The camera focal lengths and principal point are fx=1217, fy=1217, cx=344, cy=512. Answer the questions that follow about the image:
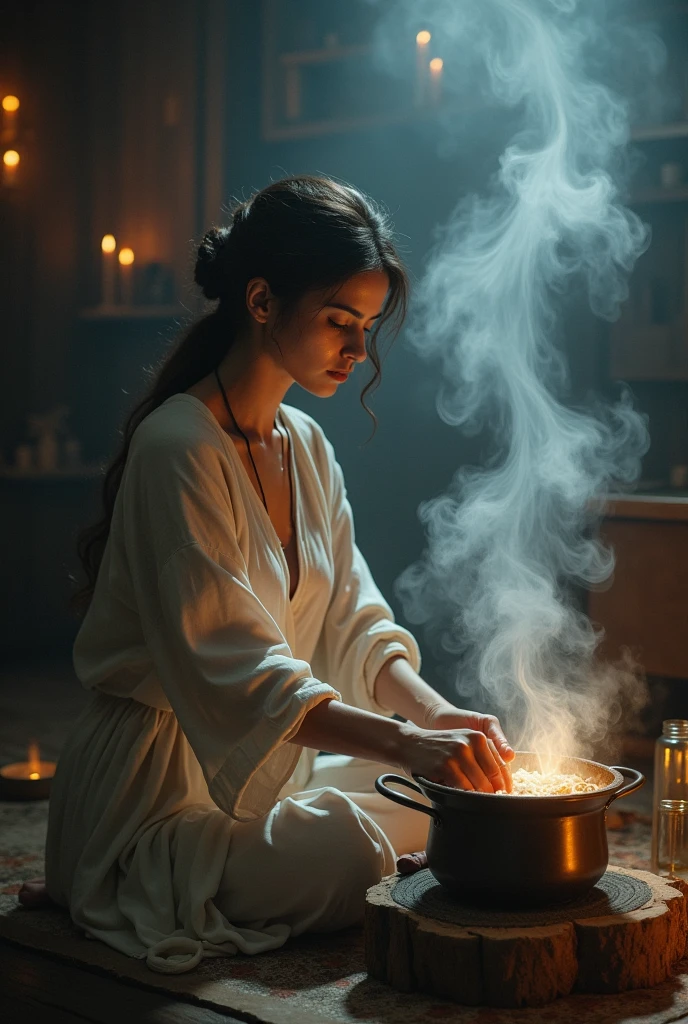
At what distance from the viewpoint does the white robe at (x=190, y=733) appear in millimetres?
1761

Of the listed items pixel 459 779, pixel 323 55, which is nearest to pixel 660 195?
pixel 323 55

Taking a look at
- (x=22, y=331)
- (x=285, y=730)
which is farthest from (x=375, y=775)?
(x=22, y=331)

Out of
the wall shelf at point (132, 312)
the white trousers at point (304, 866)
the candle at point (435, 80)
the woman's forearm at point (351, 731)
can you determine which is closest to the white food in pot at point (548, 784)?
the woman's forearm at point (351, 731)

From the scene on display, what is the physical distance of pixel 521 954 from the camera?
1.60 metres

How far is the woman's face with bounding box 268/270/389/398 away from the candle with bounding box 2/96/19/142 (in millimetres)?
3054

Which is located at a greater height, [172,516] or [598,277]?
[598,277]

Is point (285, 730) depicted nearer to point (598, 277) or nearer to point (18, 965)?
point (18, 965)

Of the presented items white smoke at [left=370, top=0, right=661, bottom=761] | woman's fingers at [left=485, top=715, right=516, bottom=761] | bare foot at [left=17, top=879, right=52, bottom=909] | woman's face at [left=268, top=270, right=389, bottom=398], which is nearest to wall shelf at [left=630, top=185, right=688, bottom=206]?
white smoke at [left=370, top=0, right=661, bottom=761]

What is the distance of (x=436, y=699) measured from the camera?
80.0 inches

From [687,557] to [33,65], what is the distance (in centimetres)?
314

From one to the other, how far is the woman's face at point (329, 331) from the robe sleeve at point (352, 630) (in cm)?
29

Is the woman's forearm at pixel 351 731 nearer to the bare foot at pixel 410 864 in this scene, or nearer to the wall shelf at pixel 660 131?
the bare foot at pixel 410 864

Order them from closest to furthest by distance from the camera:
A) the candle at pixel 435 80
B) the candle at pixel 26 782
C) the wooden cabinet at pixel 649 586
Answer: the candle at pixel 26 782 < the wooden cabinet at pixel 649 586 < the candle at pixel 435 80

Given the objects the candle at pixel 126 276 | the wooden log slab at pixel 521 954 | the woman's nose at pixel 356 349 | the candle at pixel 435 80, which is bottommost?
the wooden log slab at pixel 521 954
